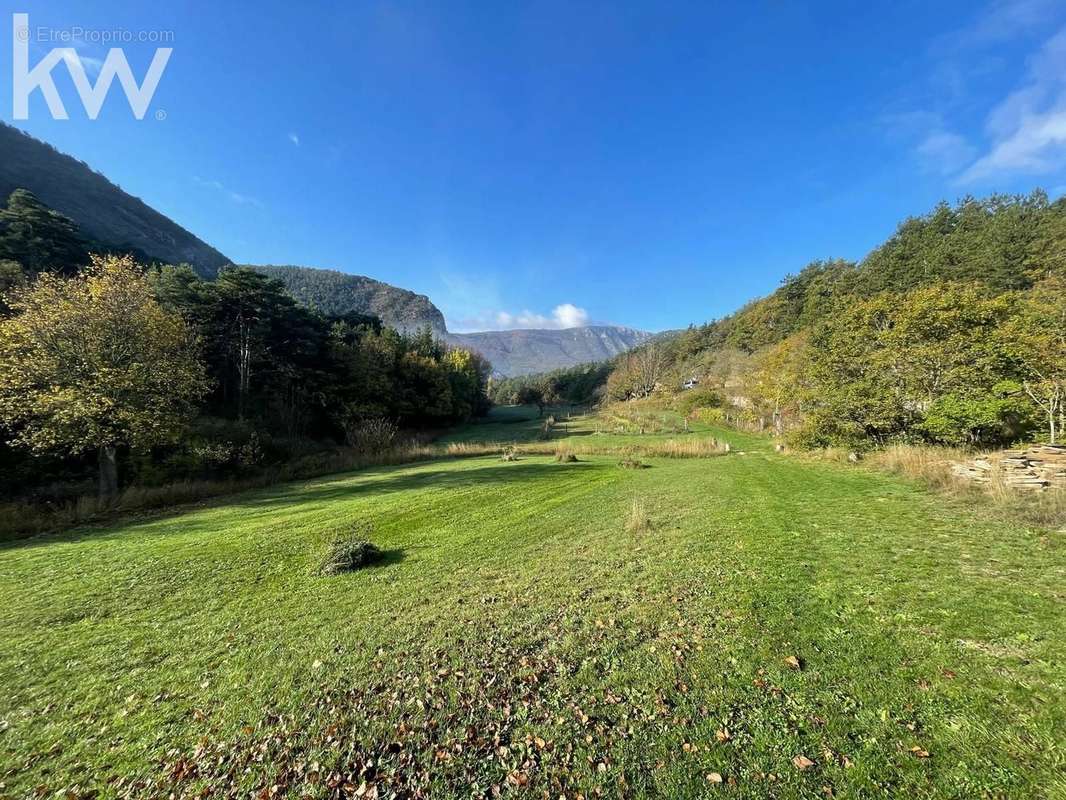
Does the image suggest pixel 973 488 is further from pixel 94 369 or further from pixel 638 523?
pixel 94 369

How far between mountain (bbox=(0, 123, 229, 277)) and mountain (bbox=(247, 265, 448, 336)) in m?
16.1

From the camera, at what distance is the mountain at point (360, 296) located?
3595 inches

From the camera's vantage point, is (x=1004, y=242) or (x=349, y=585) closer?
(x=349, y=585)

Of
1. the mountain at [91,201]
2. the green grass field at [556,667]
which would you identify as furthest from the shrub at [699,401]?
the mountain at [91,201]

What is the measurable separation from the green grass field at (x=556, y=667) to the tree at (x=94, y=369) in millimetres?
8148

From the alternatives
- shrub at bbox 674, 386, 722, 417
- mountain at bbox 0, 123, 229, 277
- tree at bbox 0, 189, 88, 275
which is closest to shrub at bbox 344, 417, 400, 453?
tree at bbox 0, 189, 88, 275

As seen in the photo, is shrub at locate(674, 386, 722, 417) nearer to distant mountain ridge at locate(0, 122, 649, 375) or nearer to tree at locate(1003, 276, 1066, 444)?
tree at locate(1003, 276, 1066, 444)

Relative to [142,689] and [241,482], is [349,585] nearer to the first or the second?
[142,689]

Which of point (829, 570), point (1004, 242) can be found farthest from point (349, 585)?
point (1004, 242)

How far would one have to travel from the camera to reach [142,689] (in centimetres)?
373

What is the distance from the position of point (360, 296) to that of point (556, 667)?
11188 cm

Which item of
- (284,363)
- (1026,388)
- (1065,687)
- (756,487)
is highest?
(284,363)

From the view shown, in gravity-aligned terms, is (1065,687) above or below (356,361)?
below

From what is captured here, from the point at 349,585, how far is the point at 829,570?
23.8 feet
